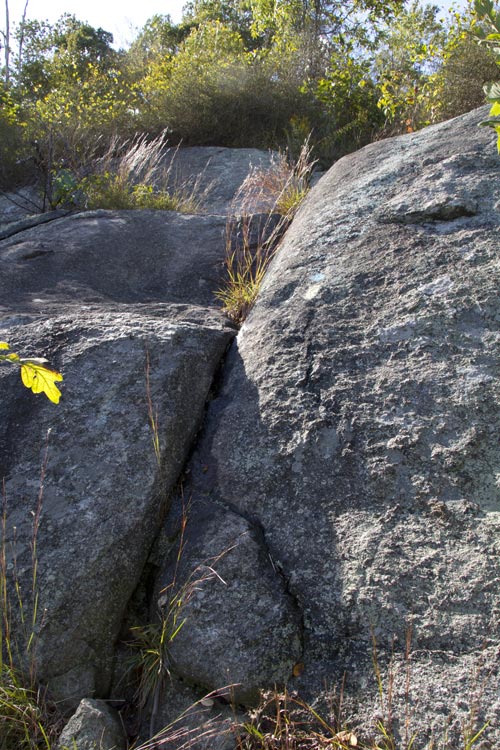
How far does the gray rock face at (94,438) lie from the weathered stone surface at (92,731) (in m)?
0.17

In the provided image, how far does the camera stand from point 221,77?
9375mm

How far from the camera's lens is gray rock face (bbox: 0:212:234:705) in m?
2.09

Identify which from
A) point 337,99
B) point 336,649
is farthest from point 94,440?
point 337,99

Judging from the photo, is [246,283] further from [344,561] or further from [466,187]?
[344,561]

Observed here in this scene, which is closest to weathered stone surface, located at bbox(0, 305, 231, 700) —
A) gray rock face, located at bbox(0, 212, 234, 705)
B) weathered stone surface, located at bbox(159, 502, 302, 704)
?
gray rock face, located at bbox(0, 212, 234, 705)

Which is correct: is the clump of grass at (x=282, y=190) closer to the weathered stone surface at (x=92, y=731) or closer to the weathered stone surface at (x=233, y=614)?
the weathered stone surface at (x=233, y=614)

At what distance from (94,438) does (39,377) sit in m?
1.30

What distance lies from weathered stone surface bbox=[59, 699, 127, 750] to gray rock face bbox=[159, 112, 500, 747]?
0.87 feet

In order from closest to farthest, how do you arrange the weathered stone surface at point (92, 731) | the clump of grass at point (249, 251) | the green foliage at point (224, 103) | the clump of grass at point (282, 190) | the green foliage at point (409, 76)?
the weathered stone surface at point (92, 731), the clump of grass at point (249, 251), the clump of grass at point (282, 190), the green foliage at point (409, 76), the green foliage at point (224, 103)

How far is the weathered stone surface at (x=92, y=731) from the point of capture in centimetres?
178

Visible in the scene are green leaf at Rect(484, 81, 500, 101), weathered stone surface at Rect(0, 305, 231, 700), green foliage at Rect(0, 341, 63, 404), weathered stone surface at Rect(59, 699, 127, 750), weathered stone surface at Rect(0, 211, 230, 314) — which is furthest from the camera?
weathered stone surface at Rect(0, 211, 230, 314)

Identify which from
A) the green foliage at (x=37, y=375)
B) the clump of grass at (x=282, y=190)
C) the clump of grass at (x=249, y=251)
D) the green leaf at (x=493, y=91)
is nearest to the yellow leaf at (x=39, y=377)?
the green foliage at (x=37, y=375)

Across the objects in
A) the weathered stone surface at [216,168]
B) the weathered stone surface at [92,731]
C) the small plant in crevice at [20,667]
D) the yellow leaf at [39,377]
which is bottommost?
the weathered stone surface at [92,731]

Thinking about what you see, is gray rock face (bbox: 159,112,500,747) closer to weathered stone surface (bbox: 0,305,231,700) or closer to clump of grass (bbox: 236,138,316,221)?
weathered stone surface (bbox: 0,305,231,700)
